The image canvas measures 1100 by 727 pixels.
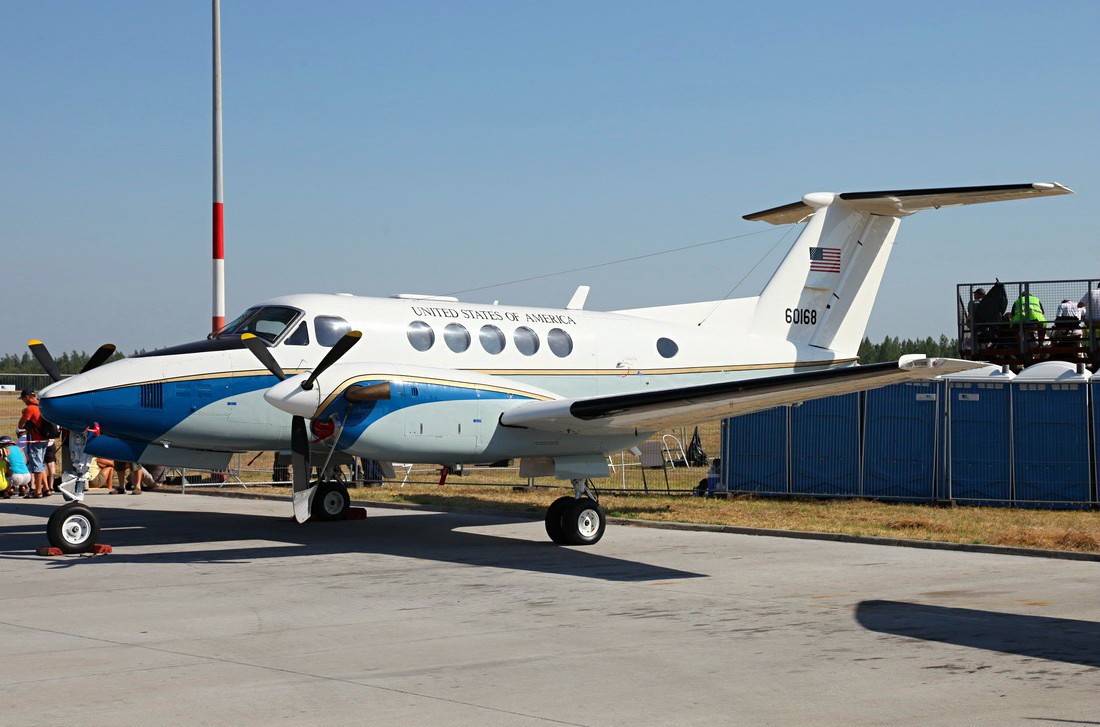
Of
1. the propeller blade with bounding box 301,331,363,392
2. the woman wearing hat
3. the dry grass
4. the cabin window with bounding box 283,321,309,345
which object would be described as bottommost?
the dry grass

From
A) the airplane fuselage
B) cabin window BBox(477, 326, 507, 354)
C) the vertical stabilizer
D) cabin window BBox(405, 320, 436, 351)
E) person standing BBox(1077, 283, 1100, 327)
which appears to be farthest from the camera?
person standing BBox(1077, 283, 1100, 327)

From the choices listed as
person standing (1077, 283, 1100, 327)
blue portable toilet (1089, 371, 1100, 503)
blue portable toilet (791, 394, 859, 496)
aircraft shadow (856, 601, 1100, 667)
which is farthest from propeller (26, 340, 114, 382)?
person standing (1077, 283, 1100, 327)

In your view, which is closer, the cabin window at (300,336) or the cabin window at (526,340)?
the cabin window at (300,336)

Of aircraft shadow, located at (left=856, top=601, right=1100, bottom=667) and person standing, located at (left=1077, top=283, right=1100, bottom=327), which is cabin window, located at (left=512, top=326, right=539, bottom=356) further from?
person standing, located at (left=1077, top=283, right=1100, bottom=327)

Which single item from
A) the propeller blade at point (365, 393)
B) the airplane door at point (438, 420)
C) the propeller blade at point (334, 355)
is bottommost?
the airplane door at point (438, 420)

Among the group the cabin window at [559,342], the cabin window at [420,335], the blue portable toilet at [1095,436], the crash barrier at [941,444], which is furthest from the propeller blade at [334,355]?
the blue portable toilet at [1095,436]

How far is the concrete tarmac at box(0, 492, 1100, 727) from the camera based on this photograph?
21.6ft

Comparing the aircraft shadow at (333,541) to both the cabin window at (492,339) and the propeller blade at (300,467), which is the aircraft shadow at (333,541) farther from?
the cabin window at (492,339)

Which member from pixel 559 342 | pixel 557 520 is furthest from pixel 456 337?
pixel 557 520

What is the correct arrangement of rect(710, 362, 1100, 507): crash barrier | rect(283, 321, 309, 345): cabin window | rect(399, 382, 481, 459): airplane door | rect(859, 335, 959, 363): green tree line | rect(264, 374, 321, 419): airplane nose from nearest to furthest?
rect(264, 374, 321, 419): airplane nose → rect(399, 382, 481, 459): airplane door → rect(283, 321, 309, 345): cabin window → rect(710, 362, 1100, 507): crash barrier → rect(859, 335, 959, 363): green tree line

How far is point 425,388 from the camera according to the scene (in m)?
14.0

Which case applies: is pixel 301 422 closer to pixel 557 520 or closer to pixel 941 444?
pixel 557 520

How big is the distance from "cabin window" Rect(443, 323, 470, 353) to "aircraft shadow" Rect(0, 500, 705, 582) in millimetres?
2679

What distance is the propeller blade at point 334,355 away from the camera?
43.8 feet
